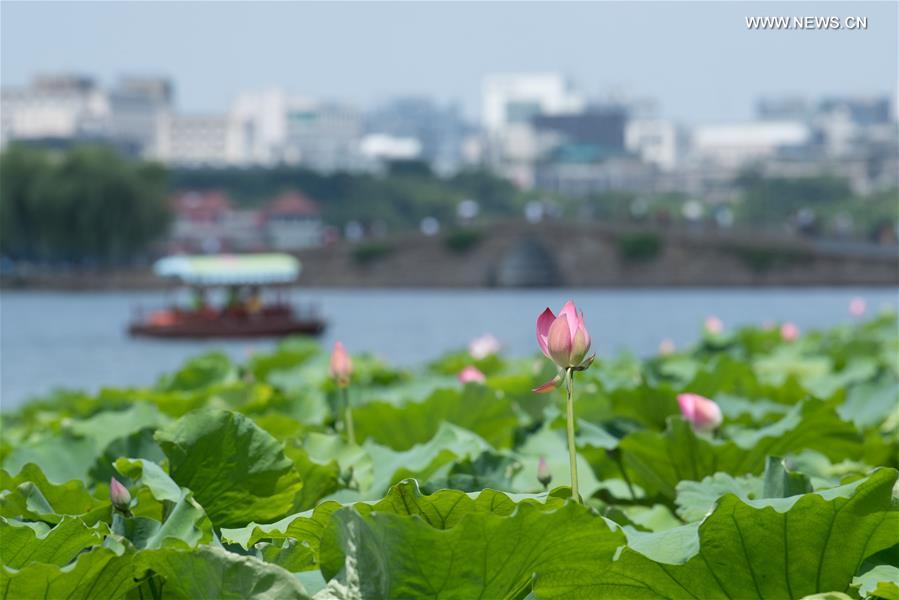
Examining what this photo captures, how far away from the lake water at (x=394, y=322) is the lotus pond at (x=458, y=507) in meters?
6.66

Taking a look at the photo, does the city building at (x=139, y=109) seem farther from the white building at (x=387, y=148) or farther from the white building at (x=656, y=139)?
the white building at (x=656, y=139)

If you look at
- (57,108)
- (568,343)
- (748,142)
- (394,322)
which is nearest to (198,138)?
(57,108)

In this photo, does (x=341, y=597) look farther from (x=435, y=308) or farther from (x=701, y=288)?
(x=701, y=288)

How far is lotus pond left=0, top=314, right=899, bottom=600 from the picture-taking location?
1.42m

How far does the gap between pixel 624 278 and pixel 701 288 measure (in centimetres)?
305

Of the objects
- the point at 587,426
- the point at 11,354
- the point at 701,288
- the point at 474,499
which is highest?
the point at 474,499

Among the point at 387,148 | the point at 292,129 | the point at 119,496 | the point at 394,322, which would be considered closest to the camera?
the point at 119,496

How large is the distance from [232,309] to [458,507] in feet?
93.4

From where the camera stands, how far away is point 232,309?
2969cm

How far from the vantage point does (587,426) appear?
8.40 ft

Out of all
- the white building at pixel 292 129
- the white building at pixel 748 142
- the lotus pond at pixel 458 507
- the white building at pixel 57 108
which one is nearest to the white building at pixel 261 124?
the white building at pixel 292 129

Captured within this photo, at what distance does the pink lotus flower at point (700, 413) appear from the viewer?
247 cm

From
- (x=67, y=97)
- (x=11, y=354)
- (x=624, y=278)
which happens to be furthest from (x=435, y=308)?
(x=67, y=97)

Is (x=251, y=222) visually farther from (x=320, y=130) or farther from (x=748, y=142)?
(x=748, y=142)
